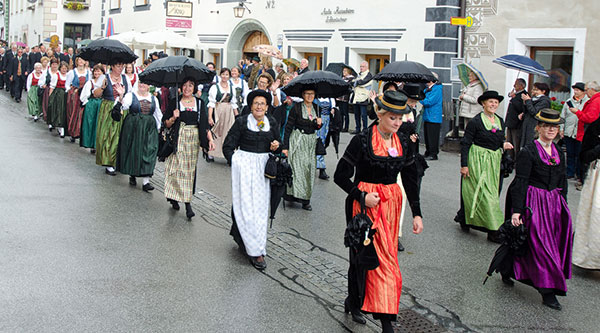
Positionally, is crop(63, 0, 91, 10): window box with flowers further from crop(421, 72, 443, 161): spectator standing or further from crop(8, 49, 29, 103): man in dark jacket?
crop(421, 72, 443, 161): spectator standing

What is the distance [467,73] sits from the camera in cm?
1556

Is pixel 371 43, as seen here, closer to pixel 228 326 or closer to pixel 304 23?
pixel 304 23

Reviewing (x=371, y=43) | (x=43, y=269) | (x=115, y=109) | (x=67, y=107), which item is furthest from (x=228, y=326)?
(x=371, y=43)

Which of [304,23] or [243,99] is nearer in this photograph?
[243,99]

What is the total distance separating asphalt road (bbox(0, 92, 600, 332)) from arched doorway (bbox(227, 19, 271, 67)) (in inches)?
A: 577

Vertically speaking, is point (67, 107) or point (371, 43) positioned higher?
point (371, 43)

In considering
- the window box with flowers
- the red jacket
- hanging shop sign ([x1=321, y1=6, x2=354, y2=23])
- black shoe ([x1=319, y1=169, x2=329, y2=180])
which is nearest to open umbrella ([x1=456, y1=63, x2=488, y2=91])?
the red jacket

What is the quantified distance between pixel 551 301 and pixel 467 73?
9785mm

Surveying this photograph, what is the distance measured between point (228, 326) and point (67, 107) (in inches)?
447

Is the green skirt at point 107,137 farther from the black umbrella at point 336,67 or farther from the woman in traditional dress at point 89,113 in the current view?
the black umbrella at point 336,67

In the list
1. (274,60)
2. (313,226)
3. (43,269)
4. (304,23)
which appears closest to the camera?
(43,269)

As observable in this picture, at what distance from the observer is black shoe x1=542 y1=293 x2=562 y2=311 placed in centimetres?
637

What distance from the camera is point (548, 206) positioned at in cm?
661

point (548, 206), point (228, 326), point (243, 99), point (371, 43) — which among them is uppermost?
point (371, 43)
